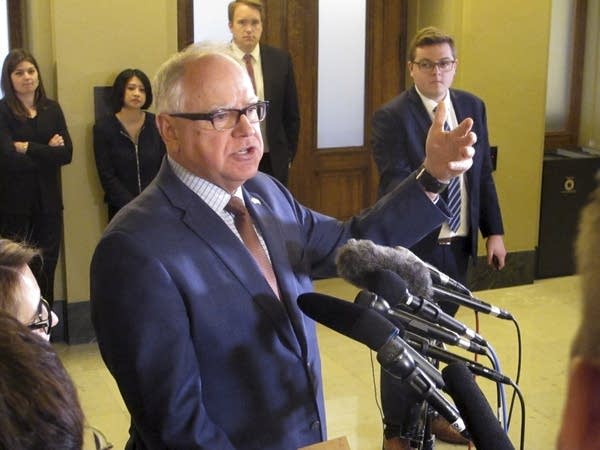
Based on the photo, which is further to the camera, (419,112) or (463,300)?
(419,112)

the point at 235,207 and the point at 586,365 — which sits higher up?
the point at 586,365

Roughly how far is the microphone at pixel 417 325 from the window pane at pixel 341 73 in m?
4.47

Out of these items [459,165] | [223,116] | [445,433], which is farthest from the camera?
[445,433]

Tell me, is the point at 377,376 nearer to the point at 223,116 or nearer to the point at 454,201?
the point at 454,201

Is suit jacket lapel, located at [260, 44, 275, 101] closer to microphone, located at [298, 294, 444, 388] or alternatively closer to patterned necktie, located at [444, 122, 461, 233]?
patterned necktie, located at [444, 122, 461, 233]

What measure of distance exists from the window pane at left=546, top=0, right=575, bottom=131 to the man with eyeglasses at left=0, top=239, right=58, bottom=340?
5.51m

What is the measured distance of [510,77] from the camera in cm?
593

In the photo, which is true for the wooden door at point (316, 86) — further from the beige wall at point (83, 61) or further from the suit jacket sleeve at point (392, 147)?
the suit jacket sleeve at point (392, 147)

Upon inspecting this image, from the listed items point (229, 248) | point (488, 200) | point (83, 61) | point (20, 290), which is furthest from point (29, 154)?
point (20, 290)

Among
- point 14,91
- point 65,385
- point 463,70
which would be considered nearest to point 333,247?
point 65,385

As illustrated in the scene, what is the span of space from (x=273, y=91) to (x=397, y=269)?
360cm

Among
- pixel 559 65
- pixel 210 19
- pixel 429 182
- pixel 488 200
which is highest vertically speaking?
pixel 210 19

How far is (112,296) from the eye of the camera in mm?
1881

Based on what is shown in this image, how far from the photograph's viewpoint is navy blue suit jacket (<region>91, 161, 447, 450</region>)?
1.88 m
